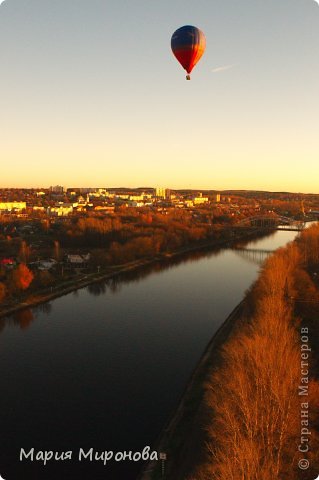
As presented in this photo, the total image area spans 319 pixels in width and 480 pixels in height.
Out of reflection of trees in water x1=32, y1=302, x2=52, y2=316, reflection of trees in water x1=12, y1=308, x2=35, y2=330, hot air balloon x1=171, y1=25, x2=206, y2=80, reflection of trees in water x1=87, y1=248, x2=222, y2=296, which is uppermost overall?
hot air balloon x1=171, y1=25, x2=206, y2=80

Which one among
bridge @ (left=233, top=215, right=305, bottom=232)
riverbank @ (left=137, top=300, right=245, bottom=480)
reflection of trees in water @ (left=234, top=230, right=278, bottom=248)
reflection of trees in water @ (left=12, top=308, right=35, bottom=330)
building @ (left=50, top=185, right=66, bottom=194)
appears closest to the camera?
riverbank @ (left=137, top=300, right=245, bottom=480)

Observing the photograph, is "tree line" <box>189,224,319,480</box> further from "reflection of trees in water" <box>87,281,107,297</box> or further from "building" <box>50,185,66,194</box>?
"building" <box>50,185,66,194</box>

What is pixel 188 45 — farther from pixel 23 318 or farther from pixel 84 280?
pixel 84 280

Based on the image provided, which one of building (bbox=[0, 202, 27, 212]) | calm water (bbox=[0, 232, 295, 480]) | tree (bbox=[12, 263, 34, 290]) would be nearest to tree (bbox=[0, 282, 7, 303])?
tree (bbox=[12, 263, 34, 290])

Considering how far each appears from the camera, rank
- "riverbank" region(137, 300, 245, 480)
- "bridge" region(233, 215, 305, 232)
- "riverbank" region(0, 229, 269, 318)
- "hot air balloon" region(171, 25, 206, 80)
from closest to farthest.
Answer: "riverbank" region(137, 300, 245, 480), "hot air balloon" region(171, 25, 206, 80), "riverbank" region(0, 229, 269, 318), "bridge" region(233, 215, 305, 232)

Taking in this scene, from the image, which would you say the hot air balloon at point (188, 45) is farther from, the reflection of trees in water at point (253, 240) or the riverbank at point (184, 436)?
the reflection of trees in water at point (253, 240)

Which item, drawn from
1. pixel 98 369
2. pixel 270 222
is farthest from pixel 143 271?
pixel 270 222

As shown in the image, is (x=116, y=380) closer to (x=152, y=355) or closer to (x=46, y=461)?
(x=152, y=355)
